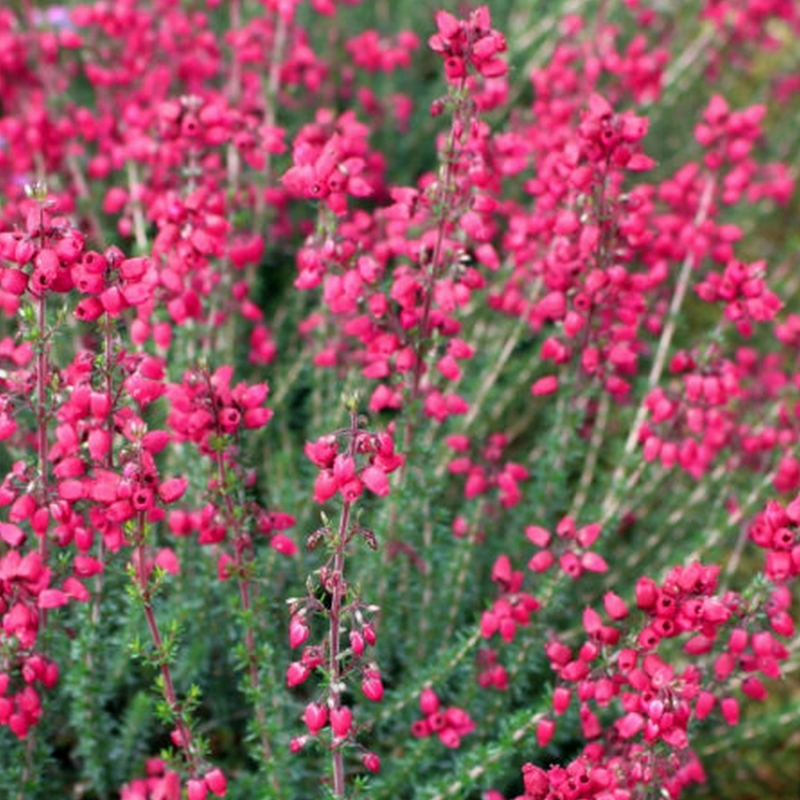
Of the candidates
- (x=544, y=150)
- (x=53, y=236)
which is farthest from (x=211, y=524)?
(x=544, y=150)

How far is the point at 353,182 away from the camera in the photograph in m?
3.73

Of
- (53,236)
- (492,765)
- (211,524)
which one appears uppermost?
(53,236)

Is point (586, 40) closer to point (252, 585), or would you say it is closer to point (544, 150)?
point (544, 150)

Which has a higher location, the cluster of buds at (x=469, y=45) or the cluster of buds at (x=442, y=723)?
the cluster of buds at (x=469, y=45)

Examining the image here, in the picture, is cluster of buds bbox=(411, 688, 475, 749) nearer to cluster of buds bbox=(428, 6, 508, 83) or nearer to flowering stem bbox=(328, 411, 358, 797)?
flowering stem bbox=(328, 411, 358, 797)

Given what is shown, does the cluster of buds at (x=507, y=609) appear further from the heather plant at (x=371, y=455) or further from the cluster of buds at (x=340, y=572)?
the cluster of buds at (x=340, y=572)

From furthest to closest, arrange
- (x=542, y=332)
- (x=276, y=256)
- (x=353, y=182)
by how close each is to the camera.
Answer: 1. (x=276, y=256)
2. (x=542, y=332)
3. (x=353, y=182)

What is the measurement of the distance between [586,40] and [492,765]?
4821 millimetres

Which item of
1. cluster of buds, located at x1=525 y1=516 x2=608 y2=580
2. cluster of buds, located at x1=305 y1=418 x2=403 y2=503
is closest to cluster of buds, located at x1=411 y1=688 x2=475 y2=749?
cluster of buds, located at x1=525 y1=516 x2=608 y2=580

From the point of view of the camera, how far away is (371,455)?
2.98 m

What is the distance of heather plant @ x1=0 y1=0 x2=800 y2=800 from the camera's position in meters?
3.16

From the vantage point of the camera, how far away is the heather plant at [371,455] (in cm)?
316

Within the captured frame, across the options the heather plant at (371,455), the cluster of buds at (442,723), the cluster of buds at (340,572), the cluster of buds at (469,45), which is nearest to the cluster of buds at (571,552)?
the heather plant at (371,455)

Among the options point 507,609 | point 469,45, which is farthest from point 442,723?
point 469,45
